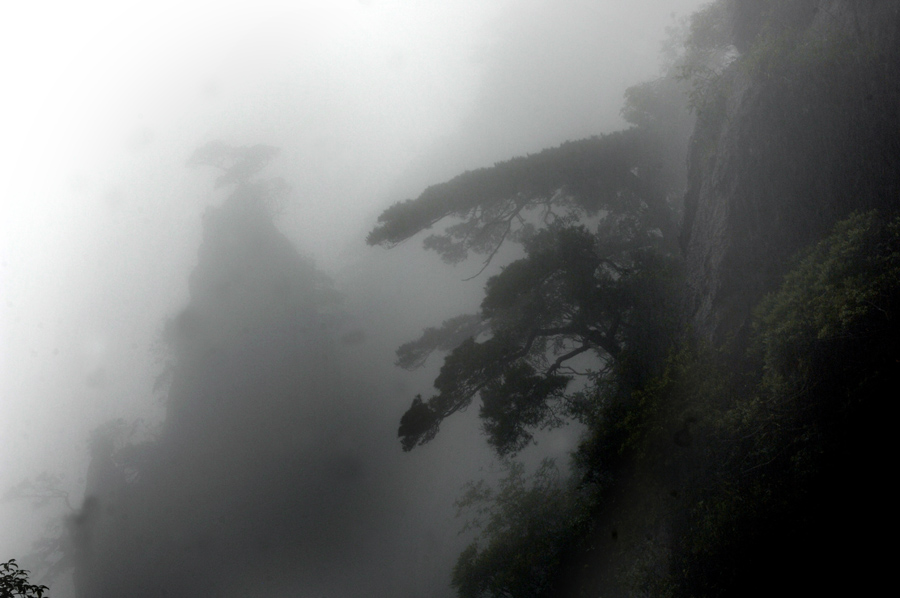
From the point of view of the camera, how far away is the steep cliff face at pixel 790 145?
20.2ft

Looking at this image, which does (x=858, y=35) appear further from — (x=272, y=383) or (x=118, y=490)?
(x=118, y=490)

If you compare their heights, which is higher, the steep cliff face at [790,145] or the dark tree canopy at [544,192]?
the dark tree canopy at [544,192]

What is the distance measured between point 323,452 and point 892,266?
2582 cm

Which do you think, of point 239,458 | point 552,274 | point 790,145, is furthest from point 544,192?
point 239,458

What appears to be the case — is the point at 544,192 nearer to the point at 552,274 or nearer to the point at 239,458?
the point at 552,274

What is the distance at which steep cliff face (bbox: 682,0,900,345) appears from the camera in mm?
6168

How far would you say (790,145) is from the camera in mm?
7363

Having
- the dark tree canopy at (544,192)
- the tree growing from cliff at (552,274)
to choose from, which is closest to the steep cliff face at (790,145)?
the tree growing from cliff at (552,274)

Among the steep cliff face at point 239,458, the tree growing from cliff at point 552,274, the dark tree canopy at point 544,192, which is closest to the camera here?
the tree growing from cliff at point 552,274

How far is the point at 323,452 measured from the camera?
85.8 feet

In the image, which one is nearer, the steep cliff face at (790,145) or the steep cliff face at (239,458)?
the steep cliff face at (790,145)

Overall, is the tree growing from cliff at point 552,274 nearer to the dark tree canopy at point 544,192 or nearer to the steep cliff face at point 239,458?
the dark tree canopy at point 544,192

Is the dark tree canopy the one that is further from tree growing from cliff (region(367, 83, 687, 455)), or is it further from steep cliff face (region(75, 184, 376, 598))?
steep cliff face (region(75, 184, 376, 598))

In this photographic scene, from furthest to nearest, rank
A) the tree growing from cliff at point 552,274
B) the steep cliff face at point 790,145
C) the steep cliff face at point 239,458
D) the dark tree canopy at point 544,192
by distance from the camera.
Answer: the steep cliff face at point 239,458, the dark tree canopy at point 544,192, the tree growing from cliff at point 552,274, the steep cliff face at point 790,145
